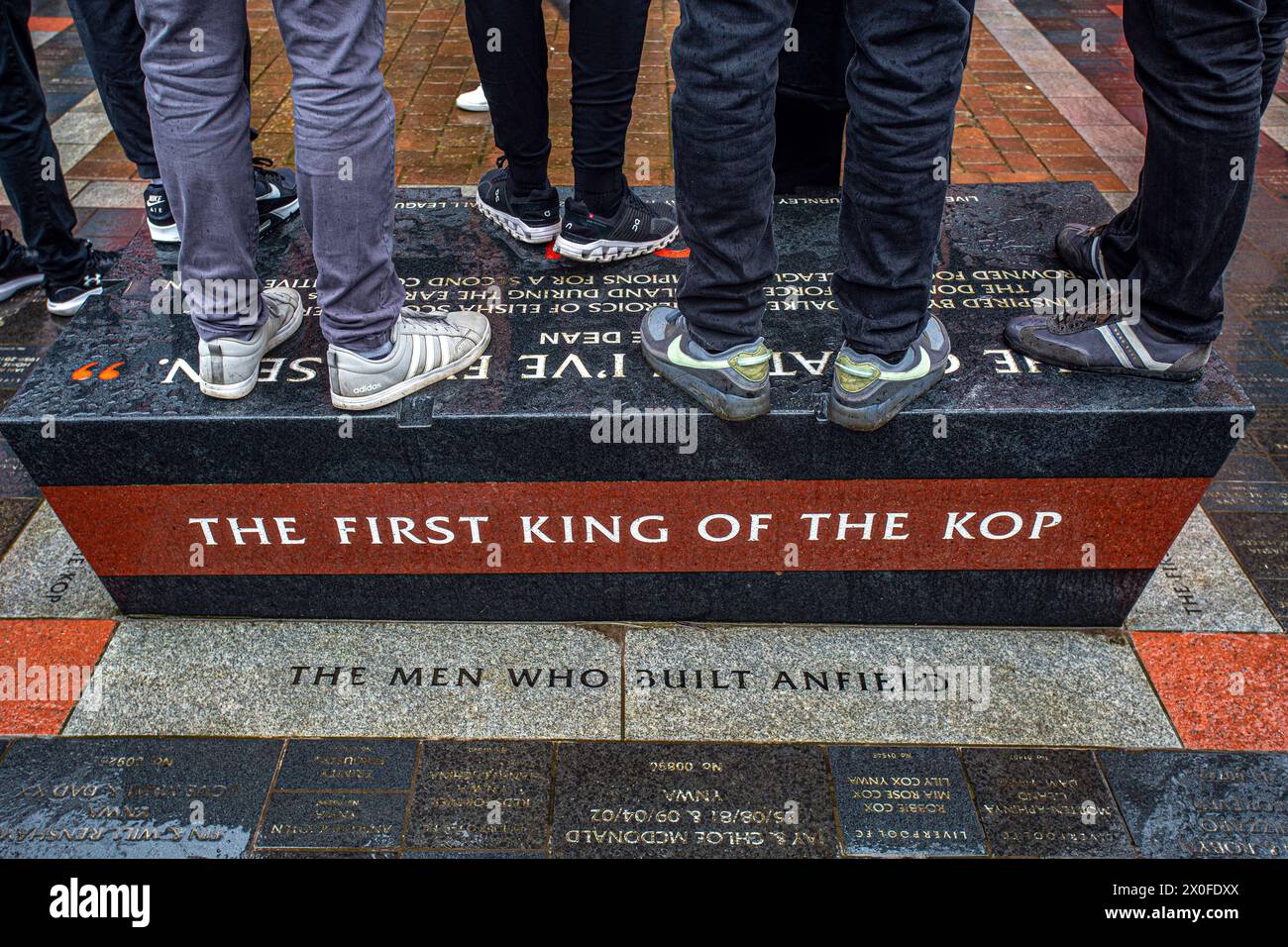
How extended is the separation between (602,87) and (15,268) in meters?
2.44

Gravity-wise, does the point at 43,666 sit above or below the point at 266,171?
below

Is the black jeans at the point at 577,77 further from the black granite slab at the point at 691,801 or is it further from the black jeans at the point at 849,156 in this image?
the black granite slab at the point at 691,801

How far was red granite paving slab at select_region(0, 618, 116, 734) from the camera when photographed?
2115 millimetres

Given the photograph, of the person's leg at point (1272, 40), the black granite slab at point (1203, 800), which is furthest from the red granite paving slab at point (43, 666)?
the person's leg at point (1272, 40)

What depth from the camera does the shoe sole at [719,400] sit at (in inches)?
77.4

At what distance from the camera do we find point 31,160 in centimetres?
308

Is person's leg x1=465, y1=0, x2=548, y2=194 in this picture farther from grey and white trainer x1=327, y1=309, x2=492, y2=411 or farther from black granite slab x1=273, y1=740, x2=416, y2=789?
black granite slab x1=273, y1=740, x2=416, y2=789

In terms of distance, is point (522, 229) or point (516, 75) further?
point (522, 229)

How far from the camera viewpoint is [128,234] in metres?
3.85

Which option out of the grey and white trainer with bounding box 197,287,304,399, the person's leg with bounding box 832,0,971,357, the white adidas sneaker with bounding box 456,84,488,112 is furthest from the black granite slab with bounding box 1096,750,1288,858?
the white adidas sneaker with bounding box 456,84,488,112

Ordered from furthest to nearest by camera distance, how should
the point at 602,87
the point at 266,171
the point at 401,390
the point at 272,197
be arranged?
the point at 266,171, the point at 272,197, the point at 602,87, the point at 401,390

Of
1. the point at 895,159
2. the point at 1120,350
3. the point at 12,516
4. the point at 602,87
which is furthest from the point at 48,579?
the point at 1120,350

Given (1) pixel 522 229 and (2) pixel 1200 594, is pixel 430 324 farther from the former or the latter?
(2) pixel 1200 594

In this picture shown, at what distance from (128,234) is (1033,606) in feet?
11.8
